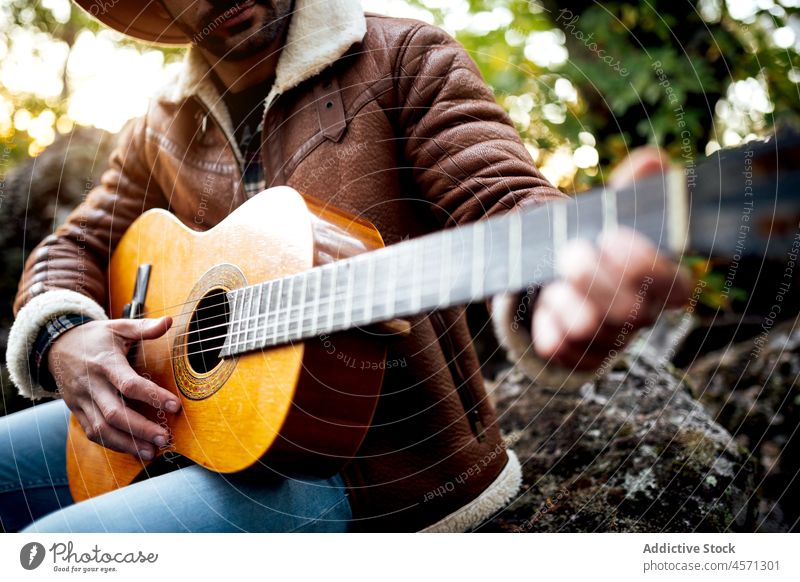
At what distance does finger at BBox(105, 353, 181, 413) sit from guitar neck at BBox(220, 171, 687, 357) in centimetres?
9

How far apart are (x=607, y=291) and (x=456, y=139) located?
0.29 meters

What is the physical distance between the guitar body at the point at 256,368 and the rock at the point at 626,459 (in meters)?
0.30

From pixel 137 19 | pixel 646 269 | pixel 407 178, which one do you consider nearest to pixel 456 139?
pixel 407 178

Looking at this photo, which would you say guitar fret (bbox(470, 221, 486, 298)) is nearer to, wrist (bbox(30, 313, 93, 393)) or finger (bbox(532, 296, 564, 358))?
finger (bbox(532, 296, 564, 358))

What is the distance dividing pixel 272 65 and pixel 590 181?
42 cm

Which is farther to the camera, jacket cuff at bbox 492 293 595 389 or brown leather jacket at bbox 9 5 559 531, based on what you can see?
brown leather jacket at bbox 9 5 559 531

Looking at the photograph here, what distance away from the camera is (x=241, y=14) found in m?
0.74

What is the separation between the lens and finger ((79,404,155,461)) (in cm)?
69

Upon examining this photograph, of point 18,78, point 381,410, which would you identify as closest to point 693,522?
point 381,410

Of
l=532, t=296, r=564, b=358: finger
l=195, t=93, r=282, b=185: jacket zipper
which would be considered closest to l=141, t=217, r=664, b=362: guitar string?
l=532, t=296, r=564, b=358: finger

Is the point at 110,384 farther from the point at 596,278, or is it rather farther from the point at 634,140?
the point at 634,140
